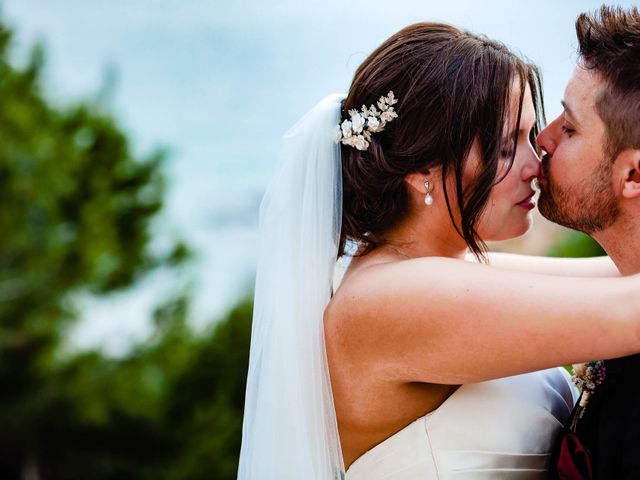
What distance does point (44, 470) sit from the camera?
1147 cm

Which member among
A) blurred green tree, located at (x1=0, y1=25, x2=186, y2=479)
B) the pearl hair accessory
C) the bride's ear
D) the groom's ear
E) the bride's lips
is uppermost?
the pearl hair accessory

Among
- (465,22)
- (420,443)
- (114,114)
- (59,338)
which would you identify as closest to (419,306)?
(420,443)

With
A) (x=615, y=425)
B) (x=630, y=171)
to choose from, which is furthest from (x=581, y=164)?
(x=615, y=425)

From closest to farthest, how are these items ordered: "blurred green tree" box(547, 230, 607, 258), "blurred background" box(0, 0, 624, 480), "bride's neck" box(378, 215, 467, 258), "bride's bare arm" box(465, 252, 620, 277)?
1. "bride's neck" box(378, 215, 467, 258)
2. "bride's bare arm" box(465, 252, 620, 277)
3. "blurred green tree" box(547, 230, 607, 258)
4. "blurred background" box(0, 0, 624, 480)

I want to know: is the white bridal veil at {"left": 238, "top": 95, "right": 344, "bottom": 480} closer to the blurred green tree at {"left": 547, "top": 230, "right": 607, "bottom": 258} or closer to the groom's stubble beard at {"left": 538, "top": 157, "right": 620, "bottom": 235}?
the groom's stubble beard at {"left": 538, "top": 157, "right": 620, "bottom": 235}

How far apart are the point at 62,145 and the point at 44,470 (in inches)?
183

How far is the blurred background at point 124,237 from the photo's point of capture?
1094cm

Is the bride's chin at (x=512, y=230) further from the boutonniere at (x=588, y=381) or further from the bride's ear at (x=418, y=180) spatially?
the boutonniere at (x=588, y=381)

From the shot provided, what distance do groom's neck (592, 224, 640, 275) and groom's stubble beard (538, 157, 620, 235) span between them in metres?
0.03

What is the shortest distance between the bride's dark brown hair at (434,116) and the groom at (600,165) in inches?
7.6

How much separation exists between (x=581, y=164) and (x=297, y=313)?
111cm

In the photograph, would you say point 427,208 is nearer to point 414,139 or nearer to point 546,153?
point 414,139

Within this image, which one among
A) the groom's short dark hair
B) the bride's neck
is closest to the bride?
the bride's neck

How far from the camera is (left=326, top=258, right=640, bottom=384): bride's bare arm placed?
229cm
